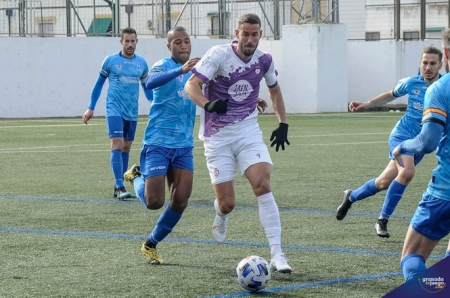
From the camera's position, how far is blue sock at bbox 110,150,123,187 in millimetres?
12250

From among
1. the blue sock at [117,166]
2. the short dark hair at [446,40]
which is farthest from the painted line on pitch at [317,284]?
the blue sock at [117,166]

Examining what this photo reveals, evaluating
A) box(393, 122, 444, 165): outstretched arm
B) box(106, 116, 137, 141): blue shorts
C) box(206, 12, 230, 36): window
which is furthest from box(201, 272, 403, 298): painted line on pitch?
box(206, 12, 230, 36): window

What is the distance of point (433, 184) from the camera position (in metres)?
5.35

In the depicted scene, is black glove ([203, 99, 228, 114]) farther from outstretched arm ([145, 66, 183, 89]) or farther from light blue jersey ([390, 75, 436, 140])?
light blue jersey ([390, 75, 436, 140])

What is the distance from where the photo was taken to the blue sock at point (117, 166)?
12.2m

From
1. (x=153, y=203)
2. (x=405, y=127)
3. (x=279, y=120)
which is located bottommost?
(x=153, y=203)

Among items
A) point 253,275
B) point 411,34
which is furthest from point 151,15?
point 253,275

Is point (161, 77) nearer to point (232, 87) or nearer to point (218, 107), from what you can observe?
point (232, 87)

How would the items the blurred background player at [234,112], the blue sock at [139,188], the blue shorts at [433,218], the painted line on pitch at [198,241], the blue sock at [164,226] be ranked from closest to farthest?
the blue shorts at [433,218]
the blurred background player at [234,112]
the blue sock at [164,226]
the painted line on pitch at [198,241]
the blue sock at [139,188]

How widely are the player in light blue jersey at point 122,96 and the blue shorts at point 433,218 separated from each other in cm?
753

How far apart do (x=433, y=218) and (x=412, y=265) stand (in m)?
0.28

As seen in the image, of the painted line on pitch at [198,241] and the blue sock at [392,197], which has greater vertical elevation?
the blue sock at [392,197]

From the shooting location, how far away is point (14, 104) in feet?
97.7

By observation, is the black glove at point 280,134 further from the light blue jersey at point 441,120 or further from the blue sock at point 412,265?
the blue sock at point 412,265
